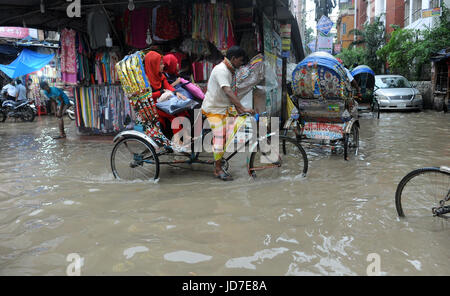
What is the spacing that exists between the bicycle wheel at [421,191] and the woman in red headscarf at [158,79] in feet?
9.29

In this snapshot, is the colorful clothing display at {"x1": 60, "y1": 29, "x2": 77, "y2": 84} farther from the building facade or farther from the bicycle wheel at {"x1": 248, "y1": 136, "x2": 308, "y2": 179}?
the building facade

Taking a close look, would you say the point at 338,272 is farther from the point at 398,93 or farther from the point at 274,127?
the point at 398,93

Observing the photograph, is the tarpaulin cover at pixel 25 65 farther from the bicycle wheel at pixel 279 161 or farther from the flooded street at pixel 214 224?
the bicycle wheel at pixel 279 161

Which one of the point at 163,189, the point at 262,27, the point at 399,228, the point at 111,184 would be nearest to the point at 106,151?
the point at 111,184

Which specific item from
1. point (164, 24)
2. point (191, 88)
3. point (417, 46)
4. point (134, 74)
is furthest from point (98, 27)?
point (417, 46)

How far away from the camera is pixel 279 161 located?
4.89m

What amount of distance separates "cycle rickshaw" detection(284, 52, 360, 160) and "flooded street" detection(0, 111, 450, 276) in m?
0.60

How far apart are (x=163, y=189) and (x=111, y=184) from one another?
79 centimetres

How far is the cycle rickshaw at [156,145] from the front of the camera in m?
4.73

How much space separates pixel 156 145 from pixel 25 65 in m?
11.5

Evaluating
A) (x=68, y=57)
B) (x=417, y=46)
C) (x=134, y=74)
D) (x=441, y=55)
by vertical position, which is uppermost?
(x=417, y=46)

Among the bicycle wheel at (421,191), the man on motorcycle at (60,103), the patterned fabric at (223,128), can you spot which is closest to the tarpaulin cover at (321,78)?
the patterned fabric at (223,128)

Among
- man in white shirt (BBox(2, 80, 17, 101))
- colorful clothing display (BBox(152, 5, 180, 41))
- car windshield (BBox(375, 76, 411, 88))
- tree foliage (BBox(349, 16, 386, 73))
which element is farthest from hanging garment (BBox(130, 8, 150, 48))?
tree foliage (BBox(349, 16, 386, 73))

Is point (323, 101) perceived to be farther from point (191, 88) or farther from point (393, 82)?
point (393, 82)
